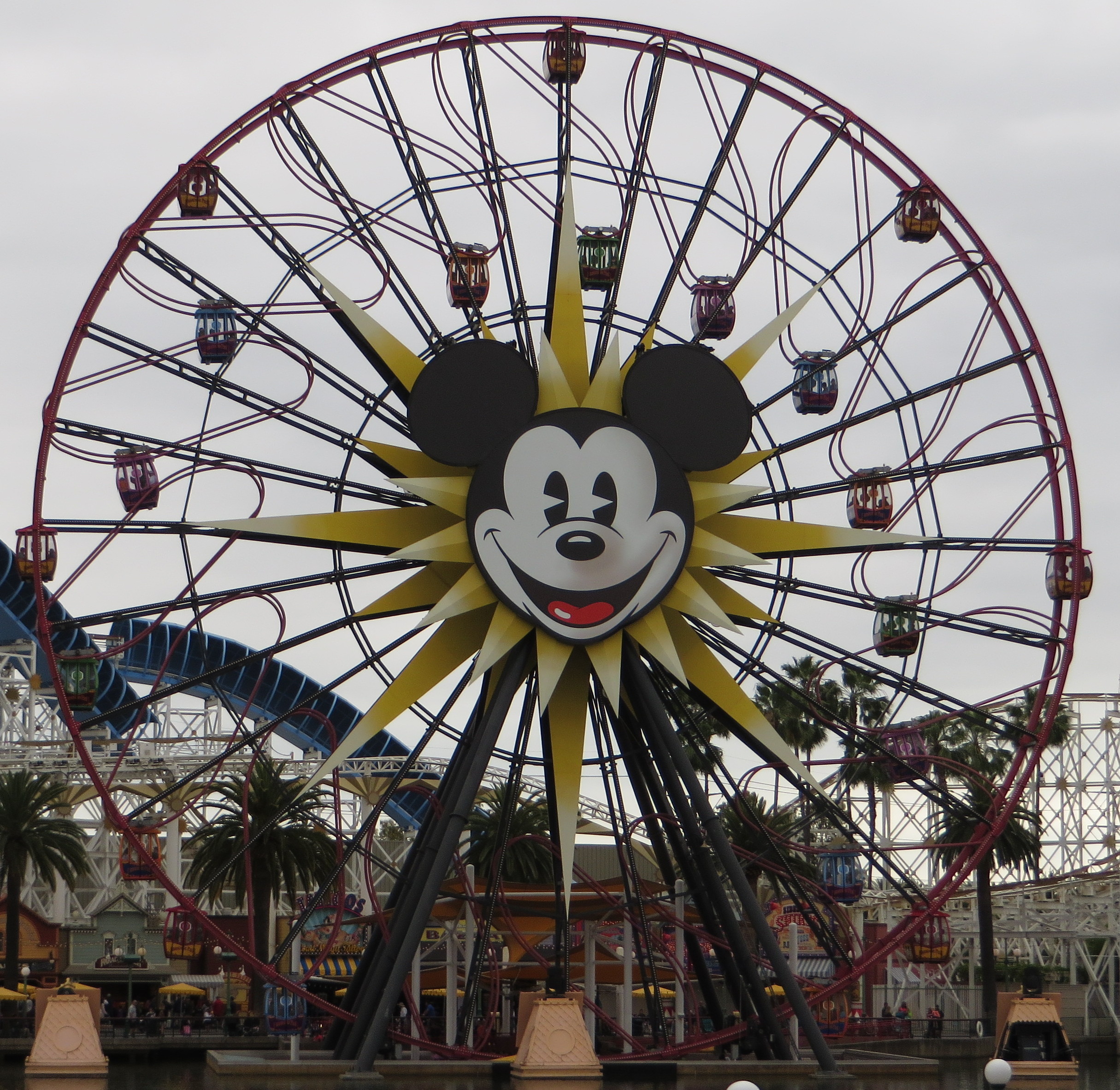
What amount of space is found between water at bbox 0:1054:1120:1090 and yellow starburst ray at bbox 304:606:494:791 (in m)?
4.62

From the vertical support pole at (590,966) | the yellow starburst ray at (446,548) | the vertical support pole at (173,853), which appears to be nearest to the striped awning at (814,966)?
the vertical support pole at (173,853)

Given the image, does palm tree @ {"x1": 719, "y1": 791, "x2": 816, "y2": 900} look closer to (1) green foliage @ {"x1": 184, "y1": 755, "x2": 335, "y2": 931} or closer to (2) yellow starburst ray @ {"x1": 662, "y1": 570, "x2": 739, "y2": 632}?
(2) yellow starburst ray @ {"x1": 662, "y1": 570, "x2": 739, "y2": 632}

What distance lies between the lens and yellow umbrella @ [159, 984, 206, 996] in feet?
181

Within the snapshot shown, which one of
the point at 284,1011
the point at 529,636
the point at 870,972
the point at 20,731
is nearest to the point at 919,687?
the point at 529,636

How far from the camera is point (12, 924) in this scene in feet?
175

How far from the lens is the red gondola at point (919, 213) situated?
115 ft

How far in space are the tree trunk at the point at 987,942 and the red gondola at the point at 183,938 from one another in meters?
26.9

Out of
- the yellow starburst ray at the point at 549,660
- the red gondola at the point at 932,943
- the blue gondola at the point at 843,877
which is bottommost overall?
the red gondola at the point at 932,943

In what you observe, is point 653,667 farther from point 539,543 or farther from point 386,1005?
point 386,1005

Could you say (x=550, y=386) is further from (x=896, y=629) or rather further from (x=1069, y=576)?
(x=1069, y=576)

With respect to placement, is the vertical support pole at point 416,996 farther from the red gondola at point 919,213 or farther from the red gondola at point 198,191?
the red gondola at point 919,213

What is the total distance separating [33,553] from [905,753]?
14791 millimetres

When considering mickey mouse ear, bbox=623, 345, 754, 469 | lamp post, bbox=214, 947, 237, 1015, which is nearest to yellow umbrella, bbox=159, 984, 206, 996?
lamp post, bbox=214, 947, 237, 1015

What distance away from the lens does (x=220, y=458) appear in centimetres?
3209
